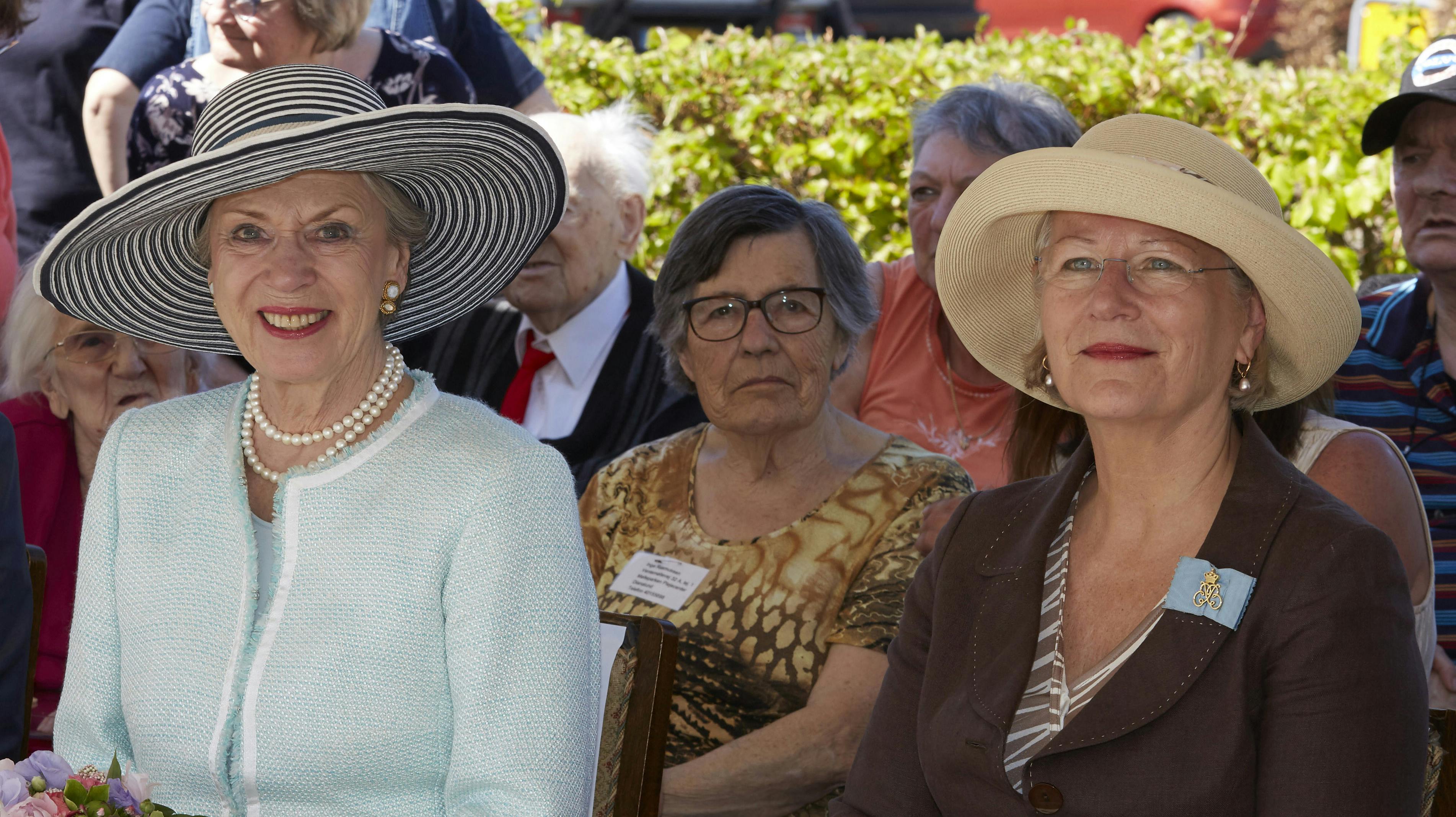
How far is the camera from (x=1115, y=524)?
222cm

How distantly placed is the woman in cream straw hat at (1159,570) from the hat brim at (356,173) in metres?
0.79

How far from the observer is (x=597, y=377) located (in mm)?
4055

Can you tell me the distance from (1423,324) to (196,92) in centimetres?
356

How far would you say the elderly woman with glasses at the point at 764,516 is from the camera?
2.78 m

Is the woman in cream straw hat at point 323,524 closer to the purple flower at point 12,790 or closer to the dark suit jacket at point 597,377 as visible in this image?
the purple flower at point 12,790

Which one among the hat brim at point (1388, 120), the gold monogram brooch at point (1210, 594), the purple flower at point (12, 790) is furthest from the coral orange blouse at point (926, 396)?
the purple flower at point (12, 790)

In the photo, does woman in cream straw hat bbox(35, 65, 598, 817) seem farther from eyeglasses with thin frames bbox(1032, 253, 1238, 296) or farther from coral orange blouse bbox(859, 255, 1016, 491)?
coral orange blouse bbox(859, 255, 1016, 491)

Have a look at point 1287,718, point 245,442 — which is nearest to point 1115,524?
point 1287,718

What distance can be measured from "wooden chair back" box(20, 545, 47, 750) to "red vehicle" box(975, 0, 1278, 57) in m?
11.4

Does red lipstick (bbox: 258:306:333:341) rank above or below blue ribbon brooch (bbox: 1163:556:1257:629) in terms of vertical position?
above

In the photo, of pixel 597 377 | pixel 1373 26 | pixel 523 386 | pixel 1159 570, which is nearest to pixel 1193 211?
pixel 1159 570

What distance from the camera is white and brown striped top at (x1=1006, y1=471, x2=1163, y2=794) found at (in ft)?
6.80

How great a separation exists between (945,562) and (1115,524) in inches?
11.2

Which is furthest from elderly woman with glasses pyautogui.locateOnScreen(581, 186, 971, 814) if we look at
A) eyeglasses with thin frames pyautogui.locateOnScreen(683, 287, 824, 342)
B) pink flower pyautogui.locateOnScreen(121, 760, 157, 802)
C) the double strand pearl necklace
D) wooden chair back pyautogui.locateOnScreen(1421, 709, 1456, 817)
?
pink flower pyautogui.locateOnScreen(121, 760, 157, 802)
